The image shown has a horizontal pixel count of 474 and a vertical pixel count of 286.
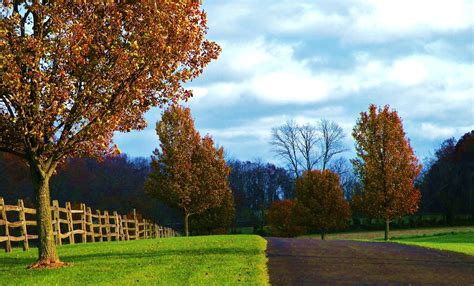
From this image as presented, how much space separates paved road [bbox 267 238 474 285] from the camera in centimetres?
1213

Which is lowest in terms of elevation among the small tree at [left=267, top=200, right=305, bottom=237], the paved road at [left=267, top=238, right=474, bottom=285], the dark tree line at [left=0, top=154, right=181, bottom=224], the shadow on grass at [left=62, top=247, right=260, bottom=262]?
the small tree at [left=267, top=200, right=305, bottom=237]

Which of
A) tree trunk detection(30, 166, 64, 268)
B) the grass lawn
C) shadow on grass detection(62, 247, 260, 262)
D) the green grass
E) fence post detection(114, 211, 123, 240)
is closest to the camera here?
the grass lawn

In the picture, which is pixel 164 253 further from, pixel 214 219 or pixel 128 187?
pixel 128 187

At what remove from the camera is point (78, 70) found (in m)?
14.6

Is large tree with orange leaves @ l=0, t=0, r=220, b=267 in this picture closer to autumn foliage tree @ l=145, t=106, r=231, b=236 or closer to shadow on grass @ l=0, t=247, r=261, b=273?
shadow on grass @ l=0, t=247, r=261, b=273

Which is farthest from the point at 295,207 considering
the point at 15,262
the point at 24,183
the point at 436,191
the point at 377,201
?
the point at 15,262

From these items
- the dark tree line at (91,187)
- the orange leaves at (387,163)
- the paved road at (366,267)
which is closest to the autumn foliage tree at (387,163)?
the orange leaves at (387,163)

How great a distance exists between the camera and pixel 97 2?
14.6 metres

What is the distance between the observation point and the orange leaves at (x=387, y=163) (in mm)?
43062

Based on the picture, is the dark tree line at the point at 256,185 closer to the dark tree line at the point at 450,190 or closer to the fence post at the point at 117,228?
the dark tree line at the point at 450,190

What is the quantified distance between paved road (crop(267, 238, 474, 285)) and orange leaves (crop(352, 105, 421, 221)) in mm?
24793

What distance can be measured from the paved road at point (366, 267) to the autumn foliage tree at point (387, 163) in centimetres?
2480

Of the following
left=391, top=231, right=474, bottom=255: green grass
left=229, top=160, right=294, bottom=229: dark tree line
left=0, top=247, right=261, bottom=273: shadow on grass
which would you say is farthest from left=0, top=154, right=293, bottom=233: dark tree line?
left=0, top=247, right=261, bottom=273: shadow on grass

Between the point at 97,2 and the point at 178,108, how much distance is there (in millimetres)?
31422
